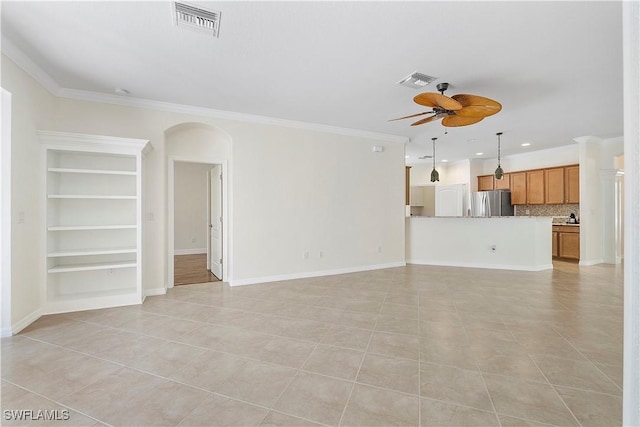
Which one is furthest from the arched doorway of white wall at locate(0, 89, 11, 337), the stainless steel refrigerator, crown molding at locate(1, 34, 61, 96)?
the stainless steel refrigerator

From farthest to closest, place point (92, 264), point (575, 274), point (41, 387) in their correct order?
point (575, 274)
point (92, 264)
point (41, 387)

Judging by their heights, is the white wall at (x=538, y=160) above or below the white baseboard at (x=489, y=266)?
above

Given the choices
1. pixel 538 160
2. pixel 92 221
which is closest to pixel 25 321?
pixel 92 221

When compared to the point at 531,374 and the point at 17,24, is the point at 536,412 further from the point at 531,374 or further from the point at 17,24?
the point at 17,24

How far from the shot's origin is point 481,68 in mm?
3215

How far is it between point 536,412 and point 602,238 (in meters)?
7.24

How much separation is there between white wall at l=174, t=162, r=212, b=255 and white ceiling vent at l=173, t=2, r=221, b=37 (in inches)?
242

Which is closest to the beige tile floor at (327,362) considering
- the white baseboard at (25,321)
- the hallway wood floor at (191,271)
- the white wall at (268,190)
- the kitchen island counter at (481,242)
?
the white baseboard at (25,321)

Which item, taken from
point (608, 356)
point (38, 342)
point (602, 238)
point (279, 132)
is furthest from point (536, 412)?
point (602, 238)

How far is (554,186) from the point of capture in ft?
24.3

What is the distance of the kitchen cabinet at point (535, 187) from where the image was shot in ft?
25.0

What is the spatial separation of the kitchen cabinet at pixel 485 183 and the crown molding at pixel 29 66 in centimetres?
970

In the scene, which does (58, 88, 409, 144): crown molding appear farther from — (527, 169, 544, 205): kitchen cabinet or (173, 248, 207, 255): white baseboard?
(173, 248, 207, 255): white baseboard

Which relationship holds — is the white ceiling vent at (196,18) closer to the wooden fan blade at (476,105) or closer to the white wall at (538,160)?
the wooden fan blade at (476,105)
